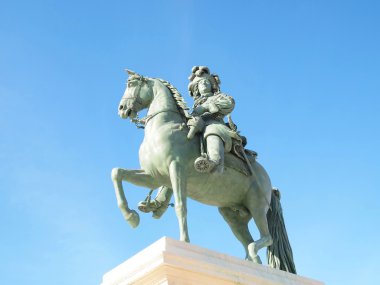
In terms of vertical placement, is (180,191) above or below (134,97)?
below

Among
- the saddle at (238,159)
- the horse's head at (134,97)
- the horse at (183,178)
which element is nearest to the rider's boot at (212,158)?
the horse at (183,178)

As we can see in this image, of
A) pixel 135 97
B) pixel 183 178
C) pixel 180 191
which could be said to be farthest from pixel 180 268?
pixel 135 97

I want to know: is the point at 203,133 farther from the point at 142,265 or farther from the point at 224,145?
Result: the point at 142,265

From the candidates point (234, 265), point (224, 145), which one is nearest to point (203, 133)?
point (224, 145)

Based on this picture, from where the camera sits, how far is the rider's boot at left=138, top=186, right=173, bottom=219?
30.2 ft

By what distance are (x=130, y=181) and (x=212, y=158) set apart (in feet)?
3.65

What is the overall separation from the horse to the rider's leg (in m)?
0.18

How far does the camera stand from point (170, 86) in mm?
9797

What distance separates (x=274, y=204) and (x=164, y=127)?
6.73 ft

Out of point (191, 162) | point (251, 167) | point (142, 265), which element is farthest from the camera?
point (251, 167)

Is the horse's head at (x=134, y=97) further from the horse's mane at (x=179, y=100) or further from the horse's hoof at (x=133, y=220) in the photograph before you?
the horse's hoof at (x=133, y=220)

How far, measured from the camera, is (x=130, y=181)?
8945 mm

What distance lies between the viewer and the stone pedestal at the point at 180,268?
6.96m

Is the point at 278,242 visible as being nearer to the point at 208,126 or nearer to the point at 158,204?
the point at 158,204
